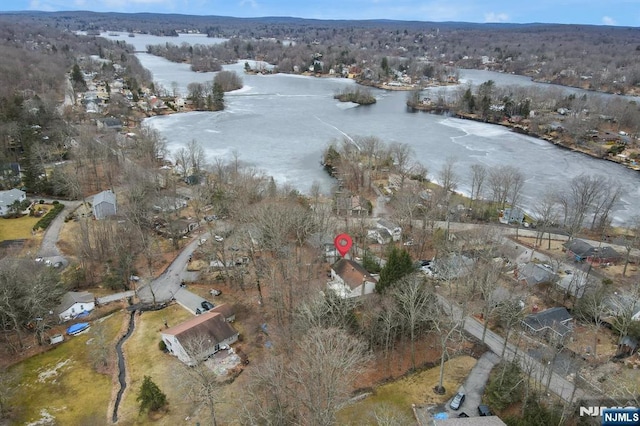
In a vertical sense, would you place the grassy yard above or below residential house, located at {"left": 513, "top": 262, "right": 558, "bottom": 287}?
below

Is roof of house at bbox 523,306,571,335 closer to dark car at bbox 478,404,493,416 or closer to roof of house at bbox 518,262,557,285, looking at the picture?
roof of house at bbox 518,262,557,285

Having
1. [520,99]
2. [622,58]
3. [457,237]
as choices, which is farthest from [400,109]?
[622,58]

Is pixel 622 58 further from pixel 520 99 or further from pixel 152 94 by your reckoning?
pixel 152 94

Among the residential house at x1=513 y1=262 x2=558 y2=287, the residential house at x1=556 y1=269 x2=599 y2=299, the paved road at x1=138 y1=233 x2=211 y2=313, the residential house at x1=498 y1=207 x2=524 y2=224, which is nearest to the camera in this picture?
the residential house at x1=556 y1=269 x2=599 y2=299

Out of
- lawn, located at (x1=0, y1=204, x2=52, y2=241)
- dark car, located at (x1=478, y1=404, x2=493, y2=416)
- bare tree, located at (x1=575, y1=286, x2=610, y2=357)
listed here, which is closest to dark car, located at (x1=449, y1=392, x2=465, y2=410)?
dark car, located at (x1=478, y1=404, x2=493, y2=416)

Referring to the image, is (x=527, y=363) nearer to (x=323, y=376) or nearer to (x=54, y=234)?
(x=323, y=376)

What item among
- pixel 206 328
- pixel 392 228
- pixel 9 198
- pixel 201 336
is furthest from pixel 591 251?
pixel 9 198
